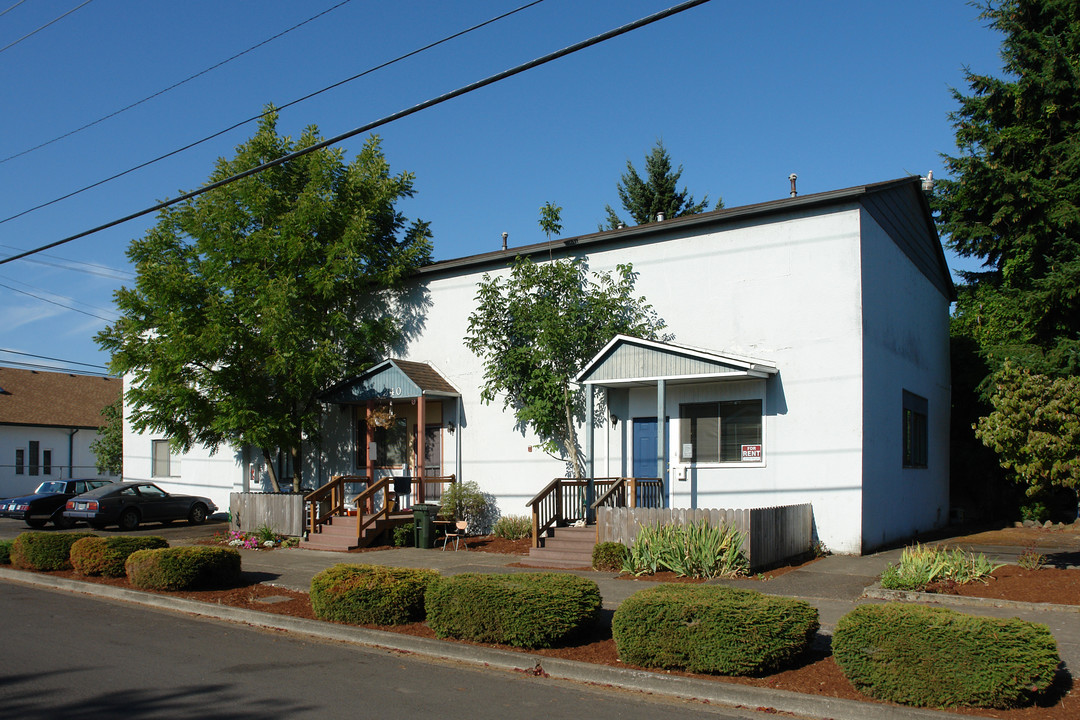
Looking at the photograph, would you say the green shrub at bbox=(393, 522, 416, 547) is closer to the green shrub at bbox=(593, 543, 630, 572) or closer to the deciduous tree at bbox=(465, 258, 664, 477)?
the deciduous tree at bbox=(465, 258, 664, 477)

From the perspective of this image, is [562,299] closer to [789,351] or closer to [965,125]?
[789,351]

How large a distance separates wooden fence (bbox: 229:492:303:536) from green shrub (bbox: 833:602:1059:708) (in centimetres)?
1511

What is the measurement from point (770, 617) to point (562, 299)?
12467 mm

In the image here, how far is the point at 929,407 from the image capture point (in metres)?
21.5

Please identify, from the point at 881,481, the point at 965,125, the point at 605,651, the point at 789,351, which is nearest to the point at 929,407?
the point at 881,481

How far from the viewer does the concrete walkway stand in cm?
702

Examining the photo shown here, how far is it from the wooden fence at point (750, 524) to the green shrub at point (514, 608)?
4998mm

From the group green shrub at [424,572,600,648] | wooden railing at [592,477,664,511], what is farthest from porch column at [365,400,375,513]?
green shrub at [424,572,600,648]

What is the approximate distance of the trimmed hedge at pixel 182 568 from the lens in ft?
42.1

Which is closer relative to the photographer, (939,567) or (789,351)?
(939,567)

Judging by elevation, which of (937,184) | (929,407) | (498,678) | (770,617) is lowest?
(498,678)

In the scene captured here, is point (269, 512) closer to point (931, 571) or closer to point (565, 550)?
point (565, 550)

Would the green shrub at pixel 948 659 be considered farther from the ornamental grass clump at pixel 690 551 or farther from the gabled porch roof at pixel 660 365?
the gabled porch roof at pixel 660 365

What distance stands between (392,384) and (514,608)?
40.5ft
